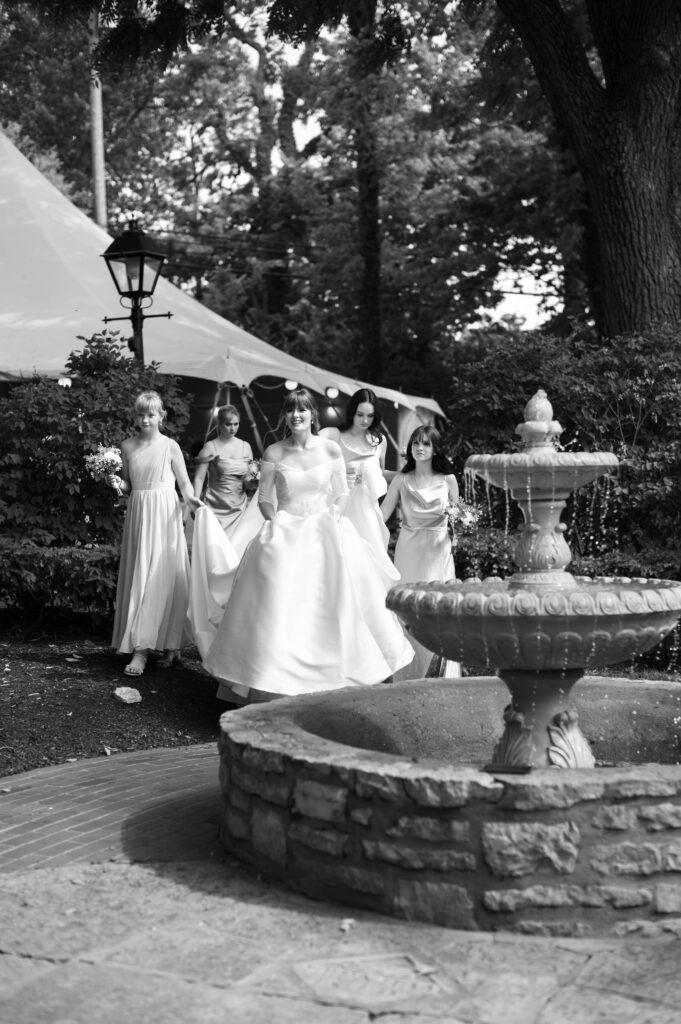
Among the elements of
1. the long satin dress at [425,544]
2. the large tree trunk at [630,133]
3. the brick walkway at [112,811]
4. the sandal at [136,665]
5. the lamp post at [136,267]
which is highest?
the large tree trunk at [630,133]

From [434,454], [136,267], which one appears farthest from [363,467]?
[136,267]

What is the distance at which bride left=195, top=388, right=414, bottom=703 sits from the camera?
859cm

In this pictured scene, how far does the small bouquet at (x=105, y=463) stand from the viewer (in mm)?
11602

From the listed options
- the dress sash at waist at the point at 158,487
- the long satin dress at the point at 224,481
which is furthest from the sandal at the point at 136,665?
the long satin dress at the point at 224,481

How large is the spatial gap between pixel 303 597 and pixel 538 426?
3163mm

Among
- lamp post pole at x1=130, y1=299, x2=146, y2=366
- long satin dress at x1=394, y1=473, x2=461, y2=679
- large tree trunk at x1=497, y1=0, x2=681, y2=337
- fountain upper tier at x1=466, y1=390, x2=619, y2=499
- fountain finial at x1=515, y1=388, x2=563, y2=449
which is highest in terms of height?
large tree trunk at x1=497, y1=0, x2=681, y2=337

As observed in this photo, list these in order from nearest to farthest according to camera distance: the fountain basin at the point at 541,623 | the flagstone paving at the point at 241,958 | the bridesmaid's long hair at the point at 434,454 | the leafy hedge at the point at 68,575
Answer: the flagstone paving at the point at 241,958
the fountain basin at the point at 541,623
the bridesmaid's long hair at the point at 434,454
the leafy hedge at the point at 68,575

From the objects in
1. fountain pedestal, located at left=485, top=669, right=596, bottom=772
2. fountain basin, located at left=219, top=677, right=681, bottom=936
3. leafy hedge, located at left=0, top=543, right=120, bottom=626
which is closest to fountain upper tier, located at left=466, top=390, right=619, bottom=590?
fountain pedestal, located at left=485, top=669, right=596, bottom=772

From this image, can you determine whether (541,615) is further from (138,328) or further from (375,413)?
(138,328)

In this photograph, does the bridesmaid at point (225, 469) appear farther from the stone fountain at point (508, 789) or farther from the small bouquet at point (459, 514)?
the stone fountain at point (508, 789)

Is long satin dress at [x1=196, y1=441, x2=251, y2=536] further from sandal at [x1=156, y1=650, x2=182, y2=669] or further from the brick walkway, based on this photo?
the brick walkway

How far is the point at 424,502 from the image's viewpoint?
401 inches

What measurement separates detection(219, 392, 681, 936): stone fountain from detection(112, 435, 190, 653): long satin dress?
370 cm

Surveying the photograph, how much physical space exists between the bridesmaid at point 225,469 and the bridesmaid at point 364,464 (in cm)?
144
